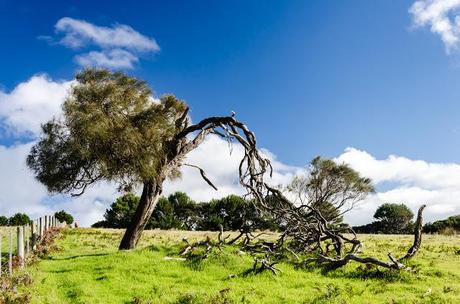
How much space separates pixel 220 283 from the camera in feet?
58.1

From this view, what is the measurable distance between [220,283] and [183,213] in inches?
2831

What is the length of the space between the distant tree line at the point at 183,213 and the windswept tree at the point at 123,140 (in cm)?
5539

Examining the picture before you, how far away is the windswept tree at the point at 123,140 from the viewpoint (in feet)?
85.8

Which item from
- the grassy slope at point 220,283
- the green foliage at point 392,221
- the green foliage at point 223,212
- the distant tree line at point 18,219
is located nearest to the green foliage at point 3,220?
the distant tree line at point 18,219

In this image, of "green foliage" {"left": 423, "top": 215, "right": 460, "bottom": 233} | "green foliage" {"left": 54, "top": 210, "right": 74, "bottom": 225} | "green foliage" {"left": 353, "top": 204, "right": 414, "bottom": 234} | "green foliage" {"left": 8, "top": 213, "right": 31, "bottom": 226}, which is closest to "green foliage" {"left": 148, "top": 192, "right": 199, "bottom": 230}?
"green foliage" {"left": 54, "top": 210, "right": 74, "bottom": 225}

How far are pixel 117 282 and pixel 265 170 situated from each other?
12.4 m

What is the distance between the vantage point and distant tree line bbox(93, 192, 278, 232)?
278 feet

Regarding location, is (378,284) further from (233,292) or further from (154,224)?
(154,224)

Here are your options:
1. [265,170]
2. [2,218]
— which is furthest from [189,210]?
[265,170]

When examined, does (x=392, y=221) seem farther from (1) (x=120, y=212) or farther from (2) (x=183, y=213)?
(1) (x=120, y=212)

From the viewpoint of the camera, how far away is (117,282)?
18.2 m

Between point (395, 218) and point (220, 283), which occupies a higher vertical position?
point (395, 218)

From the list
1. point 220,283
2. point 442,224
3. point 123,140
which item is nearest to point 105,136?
point 123,140

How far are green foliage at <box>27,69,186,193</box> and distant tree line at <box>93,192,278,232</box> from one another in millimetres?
55911
